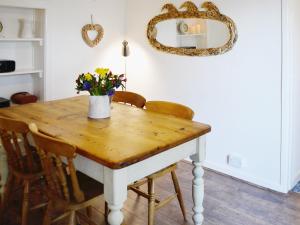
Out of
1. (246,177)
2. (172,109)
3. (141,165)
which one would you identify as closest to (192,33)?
(172,109)

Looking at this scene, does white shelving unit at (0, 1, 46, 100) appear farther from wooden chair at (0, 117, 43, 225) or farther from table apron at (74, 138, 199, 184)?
table apron at (74, 138, 199, 184)

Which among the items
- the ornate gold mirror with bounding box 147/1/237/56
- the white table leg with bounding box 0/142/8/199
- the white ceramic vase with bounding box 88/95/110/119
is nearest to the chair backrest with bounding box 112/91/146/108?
the white ceramic vase with bounding box 88/95/110/119

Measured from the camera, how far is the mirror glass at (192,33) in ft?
10.5

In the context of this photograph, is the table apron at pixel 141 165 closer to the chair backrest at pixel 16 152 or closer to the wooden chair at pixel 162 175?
the wooden chair at pixel 162 175

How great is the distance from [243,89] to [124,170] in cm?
187

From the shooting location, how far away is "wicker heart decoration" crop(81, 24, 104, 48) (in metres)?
3.85

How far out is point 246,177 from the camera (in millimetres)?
3199

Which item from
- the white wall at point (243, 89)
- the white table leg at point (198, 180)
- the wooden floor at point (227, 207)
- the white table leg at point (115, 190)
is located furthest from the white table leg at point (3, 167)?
the white wall at point (243, 89)

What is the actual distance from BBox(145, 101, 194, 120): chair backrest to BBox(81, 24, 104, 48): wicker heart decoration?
162cm

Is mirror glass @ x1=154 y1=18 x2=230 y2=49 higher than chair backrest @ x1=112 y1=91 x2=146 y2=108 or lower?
higher

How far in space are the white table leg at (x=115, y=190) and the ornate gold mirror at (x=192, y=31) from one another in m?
2.00

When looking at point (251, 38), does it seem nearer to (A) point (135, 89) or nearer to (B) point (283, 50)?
(B) point (283, 50)

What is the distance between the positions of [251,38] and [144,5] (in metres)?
1.52

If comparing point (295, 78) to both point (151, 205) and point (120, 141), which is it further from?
point (120, 141)
